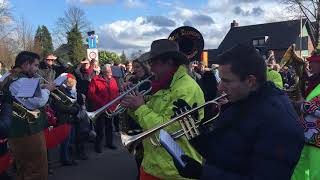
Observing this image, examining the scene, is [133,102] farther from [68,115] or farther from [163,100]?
[68,115]

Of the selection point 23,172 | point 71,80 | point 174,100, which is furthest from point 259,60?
point 71,80

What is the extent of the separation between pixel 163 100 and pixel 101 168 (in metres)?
→ 4.99

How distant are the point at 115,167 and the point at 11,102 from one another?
332cm

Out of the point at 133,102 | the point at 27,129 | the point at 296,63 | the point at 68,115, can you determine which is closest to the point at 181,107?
the point at 133,102

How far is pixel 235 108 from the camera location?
2.27 meters

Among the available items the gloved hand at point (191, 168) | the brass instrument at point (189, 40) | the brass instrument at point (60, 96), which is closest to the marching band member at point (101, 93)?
the brass instrument at point (60, 96)

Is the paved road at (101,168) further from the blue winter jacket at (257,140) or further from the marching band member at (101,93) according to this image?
the blue winter jacket at (257,140)

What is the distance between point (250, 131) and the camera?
2.13m

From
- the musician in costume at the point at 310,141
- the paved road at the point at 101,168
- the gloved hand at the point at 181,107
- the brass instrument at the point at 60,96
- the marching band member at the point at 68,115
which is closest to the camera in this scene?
the gloved hand at the point at 181,107

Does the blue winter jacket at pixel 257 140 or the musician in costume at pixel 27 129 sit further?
the musician in costume at pixel 27 129

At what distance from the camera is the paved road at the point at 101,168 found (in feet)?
24.8

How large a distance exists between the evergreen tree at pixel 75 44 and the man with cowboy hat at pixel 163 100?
4652 centimetres

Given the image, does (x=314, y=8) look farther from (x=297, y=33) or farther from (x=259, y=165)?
(x=259, y=165)

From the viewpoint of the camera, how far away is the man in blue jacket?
201cm
